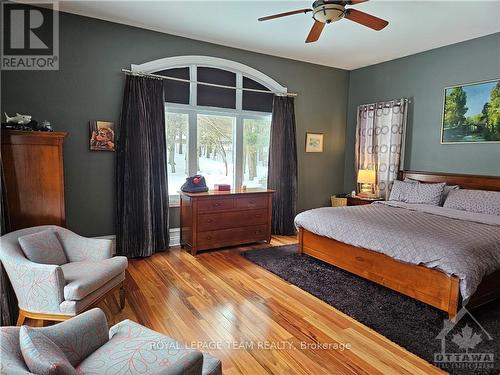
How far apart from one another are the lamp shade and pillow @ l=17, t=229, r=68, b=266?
4.31 m

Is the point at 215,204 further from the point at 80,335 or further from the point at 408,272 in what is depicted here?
the point at 80,335

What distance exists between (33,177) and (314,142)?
13.8 ft

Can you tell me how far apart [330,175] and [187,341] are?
433cm

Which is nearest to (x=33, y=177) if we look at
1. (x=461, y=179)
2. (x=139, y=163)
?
(x=139, y=163)

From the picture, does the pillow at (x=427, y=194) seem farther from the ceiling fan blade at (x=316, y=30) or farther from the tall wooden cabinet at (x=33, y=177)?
the tall wooden cabinet at (x=33, y=177)

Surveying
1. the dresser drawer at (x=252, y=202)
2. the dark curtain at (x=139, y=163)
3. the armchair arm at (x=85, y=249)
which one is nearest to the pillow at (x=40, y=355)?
the armchair arm at (x=85, y=249)

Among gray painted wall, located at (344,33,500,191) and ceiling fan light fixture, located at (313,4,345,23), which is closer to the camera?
ceiling fan light fixture, located at (313,4,345,23)

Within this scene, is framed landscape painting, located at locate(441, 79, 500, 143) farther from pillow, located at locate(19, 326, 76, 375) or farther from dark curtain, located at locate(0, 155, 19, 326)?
dark curtain, located at locate(0, 155, 19, 326)

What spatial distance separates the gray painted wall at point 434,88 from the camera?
13.3 ft

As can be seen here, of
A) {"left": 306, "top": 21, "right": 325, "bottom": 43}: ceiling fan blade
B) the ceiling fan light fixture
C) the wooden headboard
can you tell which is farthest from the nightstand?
the ceiling fan light fixture

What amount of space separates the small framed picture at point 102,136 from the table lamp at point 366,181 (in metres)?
3.77

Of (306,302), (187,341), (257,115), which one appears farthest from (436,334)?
(257,115)

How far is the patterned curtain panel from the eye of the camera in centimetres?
494

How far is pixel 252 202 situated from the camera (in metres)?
4.52
